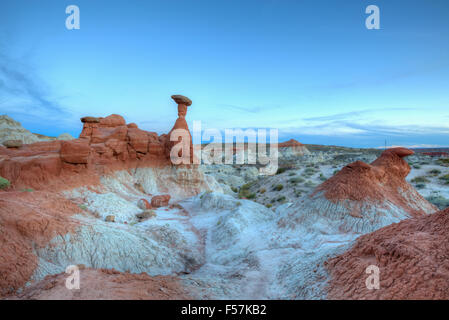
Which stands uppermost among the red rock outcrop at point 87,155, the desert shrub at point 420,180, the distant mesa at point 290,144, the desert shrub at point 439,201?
the distant mesa at point 290,144

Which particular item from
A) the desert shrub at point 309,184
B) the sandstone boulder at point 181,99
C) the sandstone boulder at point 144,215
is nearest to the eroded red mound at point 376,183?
the desert shrub at point 309,184

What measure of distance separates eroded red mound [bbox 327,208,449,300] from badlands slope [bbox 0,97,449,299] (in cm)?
2

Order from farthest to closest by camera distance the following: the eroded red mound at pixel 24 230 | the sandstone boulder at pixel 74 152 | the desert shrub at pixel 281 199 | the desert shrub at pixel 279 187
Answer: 1. the desert shrub at pixel 279 187
2. the desert shrub at pixel 281 199
3. the sandstone boulder at pixel 74 152
4. the eroded red mound at pixel 24 230

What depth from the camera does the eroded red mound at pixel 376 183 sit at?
10516mm

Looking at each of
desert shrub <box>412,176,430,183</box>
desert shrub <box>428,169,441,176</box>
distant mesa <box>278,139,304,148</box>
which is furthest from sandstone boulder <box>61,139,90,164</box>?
distant mesa <box>278,139,304,148</box>

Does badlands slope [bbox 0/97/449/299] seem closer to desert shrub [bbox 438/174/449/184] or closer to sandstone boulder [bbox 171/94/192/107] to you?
sandstone boulder [bbox 171/94/192/107]

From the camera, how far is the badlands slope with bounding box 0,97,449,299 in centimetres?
430

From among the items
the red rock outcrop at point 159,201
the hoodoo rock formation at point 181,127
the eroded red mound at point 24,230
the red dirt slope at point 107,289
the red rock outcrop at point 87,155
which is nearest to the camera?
the red dirt slope at point 107,289

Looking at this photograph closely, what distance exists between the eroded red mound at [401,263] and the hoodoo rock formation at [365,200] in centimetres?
466
